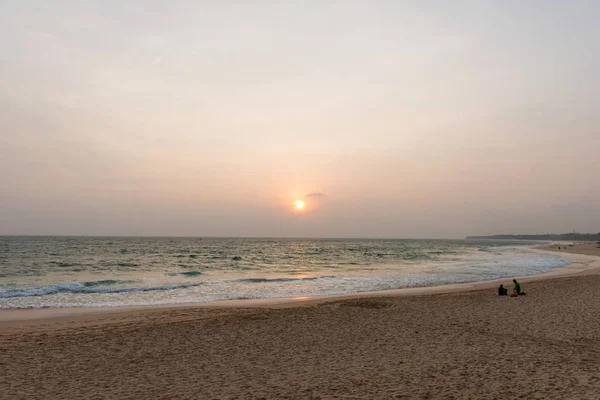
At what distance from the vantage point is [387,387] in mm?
7977

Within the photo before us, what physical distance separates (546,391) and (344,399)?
3.74m

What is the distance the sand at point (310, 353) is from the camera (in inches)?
314

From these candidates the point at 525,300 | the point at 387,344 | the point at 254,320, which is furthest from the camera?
the point at 525,300

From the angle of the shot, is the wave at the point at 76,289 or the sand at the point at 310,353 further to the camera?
the wave at the point at 76,289

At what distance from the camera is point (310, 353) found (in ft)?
35.3

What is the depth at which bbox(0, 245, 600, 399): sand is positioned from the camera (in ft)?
26.2

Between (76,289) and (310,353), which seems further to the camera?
(76,289)

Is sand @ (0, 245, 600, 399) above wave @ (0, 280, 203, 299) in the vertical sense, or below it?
above

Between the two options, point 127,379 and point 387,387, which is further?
point 127,379

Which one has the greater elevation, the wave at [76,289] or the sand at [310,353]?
the sand at [310,353]

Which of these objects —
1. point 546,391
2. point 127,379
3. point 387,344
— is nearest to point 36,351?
point 127,379

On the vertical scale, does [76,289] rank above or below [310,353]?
below

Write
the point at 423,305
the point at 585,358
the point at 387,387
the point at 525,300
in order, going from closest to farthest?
the point at 387,387
the point at 585,358
the point at 423,305
the point at 525,300

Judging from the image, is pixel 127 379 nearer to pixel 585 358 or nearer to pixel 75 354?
pixel 75 354
